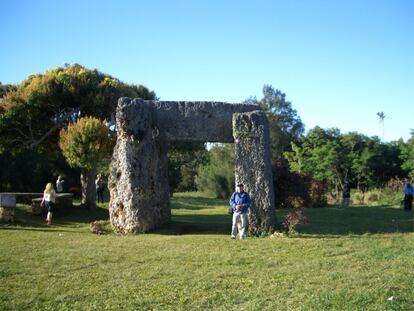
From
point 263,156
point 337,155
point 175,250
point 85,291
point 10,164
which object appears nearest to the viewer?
point 85,291

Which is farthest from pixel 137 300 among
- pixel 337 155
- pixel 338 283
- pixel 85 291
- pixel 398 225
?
pixel 337 155

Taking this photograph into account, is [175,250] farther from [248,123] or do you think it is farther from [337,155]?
[337,155]

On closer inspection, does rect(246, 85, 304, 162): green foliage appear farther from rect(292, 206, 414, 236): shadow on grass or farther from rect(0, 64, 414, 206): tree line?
rect(292, 206, 414, 236): shadow on grass

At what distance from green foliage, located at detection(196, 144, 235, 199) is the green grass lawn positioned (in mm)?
17403

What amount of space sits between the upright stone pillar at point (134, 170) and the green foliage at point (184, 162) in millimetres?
8287

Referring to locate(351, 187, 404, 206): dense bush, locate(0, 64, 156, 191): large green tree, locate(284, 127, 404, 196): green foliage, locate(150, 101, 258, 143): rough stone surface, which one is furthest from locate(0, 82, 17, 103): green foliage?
locate(284, 127, 404, 196): green foliage

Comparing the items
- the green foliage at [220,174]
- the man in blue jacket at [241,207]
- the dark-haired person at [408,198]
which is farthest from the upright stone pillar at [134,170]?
the green foliage at [220,174]

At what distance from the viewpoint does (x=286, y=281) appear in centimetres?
768

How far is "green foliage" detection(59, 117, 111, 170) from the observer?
51.2ft

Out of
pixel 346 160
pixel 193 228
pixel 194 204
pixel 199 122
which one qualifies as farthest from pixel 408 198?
pixel 346 160

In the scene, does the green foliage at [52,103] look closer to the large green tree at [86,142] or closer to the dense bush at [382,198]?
the large green tree at [86,142]

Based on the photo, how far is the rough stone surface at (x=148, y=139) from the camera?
1368 cm

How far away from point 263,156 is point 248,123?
1149mm

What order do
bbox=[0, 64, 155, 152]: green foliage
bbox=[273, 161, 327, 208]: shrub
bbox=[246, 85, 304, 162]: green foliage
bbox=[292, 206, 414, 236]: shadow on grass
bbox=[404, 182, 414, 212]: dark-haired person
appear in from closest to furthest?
bbox=[292, 206, 414, 236]: shadow on grass, bbox=[0, 64, 155, 152]: green foliage, bbox=[404, 182, 414, 212]: dark-haired person, bbox=[273, 161, 327, 208]: shrub, bbox=[246, 85, 304, 162]: green foliage
